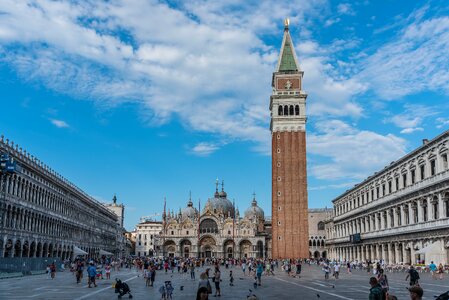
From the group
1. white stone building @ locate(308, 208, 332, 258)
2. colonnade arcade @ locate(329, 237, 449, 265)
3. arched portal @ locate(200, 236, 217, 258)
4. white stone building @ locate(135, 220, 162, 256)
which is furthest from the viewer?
white stone building @ locate(135, 220, 162, 256)

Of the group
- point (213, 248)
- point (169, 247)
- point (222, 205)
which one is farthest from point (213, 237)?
point (222, 205)

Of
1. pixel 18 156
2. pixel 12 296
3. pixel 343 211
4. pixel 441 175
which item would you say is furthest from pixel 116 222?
pixel 12 296

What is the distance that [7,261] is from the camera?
37969 mm

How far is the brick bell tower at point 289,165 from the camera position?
8244cm

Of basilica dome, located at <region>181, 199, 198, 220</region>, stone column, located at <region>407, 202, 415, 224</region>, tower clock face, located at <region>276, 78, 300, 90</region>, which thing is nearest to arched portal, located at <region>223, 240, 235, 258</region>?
basilica dome, located at <region>181, 199, 198, 220</region>

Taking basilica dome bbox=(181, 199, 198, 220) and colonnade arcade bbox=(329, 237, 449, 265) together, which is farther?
basilica dome bbox=(181, 199, 198, 220)

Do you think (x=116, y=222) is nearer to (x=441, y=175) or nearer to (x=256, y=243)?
(x=256, y=243)

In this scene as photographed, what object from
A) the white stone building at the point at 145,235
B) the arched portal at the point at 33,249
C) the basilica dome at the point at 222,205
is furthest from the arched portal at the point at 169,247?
the arched portal at the point at 33,249

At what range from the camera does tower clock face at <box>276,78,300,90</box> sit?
299 ft

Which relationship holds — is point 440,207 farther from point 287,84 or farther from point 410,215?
point 287,84

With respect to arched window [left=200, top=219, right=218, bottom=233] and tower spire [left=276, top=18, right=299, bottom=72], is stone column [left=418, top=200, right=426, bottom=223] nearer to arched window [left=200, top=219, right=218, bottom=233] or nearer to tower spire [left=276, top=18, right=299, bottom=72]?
tower spire [left=276, top=18, right=299, bottom=72]

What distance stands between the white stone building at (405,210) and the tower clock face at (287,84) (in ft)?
80.1

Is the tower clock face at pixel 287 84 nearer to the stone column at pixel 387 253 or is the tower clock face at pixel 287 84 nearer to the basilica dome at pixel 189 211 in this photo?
the stone column at pixel 387 253

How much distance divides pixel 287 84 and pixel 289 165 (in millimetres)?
16231
